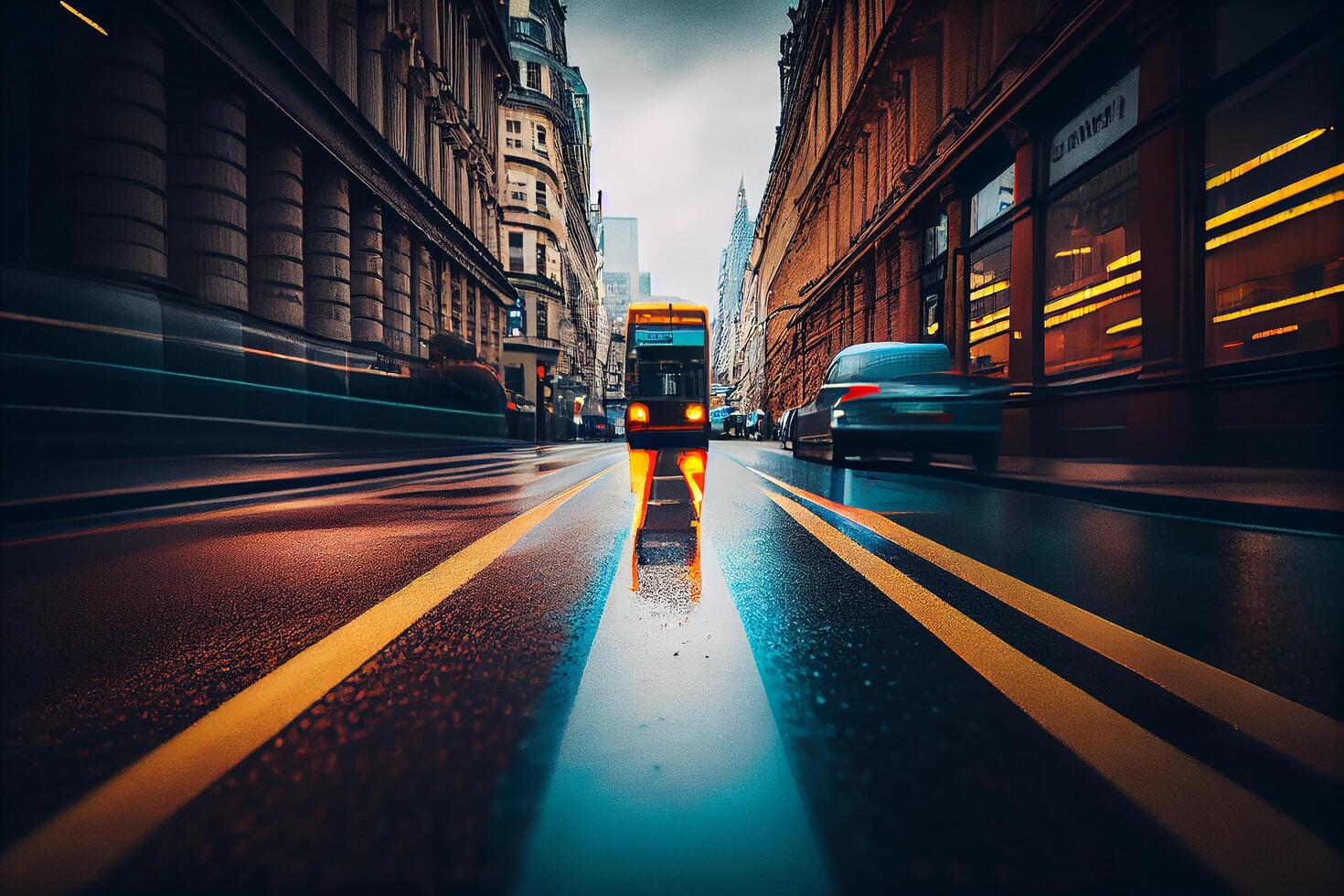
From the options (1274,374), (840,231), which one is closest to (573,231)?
(840,231)

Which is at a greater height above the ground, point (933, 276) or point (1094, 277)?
point (933, 276)

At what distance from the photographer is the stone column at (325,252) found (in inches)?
727

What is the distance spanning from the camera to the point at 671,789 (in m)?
1.32

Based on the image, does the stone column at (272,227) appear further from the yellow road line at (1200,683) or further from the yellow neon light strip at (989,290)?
the yellow road line at (1200,683)

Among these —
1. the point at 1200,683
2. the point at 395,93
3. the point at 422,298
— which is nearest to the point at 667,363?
the point at 422,298

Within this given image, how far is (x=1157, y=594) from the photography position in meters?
2.86

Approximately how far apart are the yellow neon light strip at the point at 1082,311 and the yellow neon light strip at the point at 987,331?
1520 millimetres

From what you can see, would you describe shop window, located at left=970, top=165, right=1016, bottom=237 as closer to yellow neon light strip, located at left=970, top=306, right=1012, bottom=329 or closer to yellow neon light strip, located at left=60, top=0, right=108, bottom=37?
yellow neon light strip, located at left=970, top=306, right=1012, bottom=329

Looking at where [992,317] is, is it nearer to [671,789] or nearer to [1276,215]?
[1276,215]

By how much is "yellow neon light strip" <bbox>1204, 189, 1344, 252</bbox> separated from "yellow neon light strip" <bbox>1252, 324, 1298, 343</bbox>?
4.99ft

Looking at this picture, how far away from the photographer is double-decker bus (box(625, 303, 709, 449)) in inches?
683

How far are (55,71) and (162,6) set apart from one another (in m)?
2.30

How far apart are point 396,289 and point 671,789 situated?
81.7 feet

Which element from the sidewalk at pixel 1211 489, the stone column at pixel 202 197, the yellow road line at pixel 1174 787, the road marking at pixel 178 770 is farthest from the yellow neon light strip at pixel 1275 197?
the stone column at pixel 202 197
